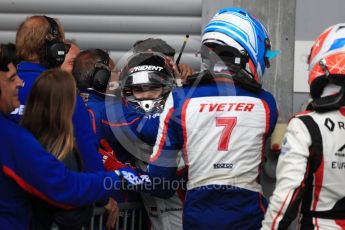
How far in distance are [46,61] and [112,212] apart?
0.97 metres

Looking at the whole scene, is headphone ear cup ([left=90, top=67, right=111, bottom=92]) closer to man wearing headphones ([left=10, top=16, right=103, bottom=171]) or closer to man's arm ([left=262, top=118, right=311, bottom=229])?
man wearing headphones ([left=10, top=16, right=103, bottom=171])

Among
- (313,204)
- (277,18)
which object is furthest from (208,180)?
(277,18)

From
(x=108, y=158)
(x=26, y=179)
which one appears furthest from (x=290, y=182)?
(x=108, y=158)

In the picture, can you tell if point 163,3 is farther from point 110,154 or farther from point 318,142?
point 318,142

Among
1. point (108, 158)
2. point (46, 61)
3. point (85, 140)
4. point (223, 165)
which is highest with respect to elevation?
point (46, 61)

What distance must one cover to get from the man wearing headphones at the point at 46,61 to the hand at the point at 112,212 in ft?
0.83

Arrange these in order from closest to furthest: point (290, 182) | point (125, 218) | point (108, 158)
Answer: point (290, 182) → point (125, 218) → point (108, 158)

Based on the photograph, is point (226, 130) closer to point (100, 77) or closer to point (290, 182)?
point (290, 182)

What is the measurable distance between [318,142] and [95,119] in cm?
174

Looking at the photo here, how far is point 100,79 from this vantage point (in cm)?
486

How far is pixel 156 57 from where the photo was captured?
4.76 meters

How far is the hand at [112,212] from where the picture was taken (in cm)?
425

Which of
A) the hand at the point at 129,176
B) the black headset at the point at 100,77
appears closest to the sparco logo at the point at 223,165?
the hand at the point at 129,176

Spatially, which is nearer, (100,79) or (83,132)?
(83,132)
